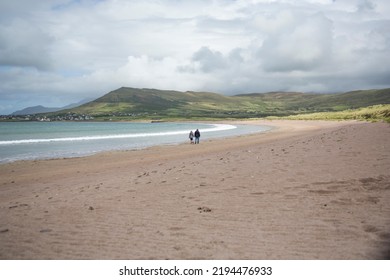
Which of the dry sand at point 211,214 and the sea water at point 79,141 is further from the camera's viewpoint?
the sea water at point 79,141

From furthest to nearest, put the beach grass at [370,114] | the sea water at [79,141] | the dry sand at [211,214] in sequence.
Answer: the beach grass at [370,114] → the sea water at [79,141] → the dry sand at [211,214]

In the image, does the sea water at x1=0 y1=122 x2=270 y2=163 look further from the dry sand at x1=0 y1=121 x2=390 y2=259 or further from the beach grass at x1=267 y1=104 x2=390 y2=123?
the beach grass at x1=267 y1=104 x2=390 y2=123

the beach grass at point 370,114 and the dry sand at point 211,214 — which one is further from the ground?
the beach grass at point 370,114

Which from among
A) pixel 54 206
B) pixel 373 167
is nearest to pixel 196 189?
pixel 54 206

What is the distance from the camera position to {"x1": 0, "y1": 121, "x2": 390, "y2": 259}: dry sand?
6344mm

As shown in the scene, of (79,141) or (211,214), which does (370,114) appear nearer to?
(79,141)

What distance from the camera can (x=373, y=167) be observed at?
13.1 metres

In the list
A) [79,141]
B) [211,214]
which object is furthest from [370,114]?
[211,214]

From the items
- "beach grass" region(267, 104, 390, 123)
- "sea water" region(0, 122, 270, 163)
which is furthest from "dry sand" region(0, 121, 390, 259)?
"beach grass" region(267, 104, 390, 123)

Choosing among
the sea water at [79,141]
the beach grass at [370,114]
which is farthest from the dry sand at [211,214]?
the beach grass at [370,114]

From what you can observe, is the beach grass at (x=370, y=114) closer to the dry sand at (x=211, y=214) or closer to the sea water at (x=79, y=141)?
the sea water at (x=79, y=141)

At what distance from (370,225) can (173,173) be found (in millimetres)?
9857

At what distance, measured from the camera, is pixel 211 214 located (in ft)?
28.1

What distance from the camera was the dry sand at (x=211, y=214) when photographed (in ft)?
20.8
